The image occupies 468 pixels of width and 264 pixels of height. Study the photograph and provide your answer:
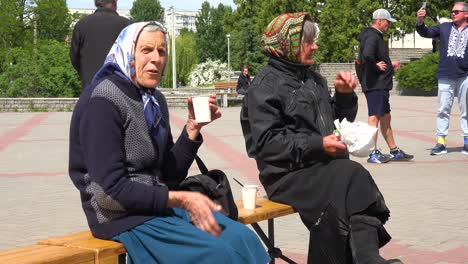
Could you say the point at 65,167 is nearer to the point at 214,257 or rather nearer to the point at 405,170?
the point at 405,170

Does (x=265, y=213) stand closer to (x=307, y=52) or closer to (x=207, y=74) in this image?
(x=307, y=52)

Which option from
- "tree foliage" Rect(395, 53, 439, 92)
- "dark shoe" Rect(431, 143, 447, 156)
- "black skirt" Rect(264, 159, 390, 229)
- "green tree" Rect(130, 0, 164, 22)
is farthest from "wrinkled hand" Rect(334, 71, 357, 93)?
"green tree" Rect(130, 0, 164, 22)

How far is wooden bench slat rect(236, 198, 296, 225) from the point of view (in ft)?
14.8

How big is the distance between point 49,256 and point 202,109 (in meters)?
1.06

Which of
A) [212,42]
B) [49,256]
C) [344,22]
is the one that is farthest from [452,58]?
[212,42]

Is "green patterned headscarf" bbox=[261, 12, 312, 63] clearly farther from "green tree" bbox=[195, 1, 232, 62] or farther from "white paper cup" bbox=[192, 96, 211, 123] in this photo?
"green tree" bbox=[195, 1, 232, 62]

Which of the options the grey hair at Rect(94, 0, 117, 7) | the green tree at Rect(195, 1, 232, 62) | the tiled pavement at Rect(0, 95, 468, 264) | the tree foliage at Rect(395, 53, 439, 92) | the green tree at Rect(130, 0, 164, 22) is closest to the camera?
the tiled pavement at Rect(0, 95, 468, 264)

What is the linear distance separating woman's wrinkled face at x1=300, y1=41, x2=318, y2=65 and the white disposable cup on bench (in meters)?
0.84

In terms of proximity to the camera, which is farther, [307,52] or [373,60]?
[373,60]

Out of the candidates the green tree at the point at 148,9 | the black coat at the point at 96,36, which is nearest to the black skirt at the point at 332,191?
the black coat at the point at 96,36

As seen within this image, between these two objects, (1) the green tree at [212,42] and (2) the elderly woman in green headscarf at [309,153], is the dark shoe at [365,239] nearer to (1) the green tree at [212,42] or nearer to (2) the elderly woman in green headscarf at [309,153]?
(2) the elderly woman in green headscarf at [309,153]

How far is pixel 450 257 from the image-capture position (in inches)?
225

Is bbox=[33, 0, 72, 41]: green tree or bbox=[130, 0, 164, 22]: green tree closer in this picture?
bbox=[33, 0, 72, 41]: green tree

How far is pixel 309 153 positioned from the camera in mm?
4738
